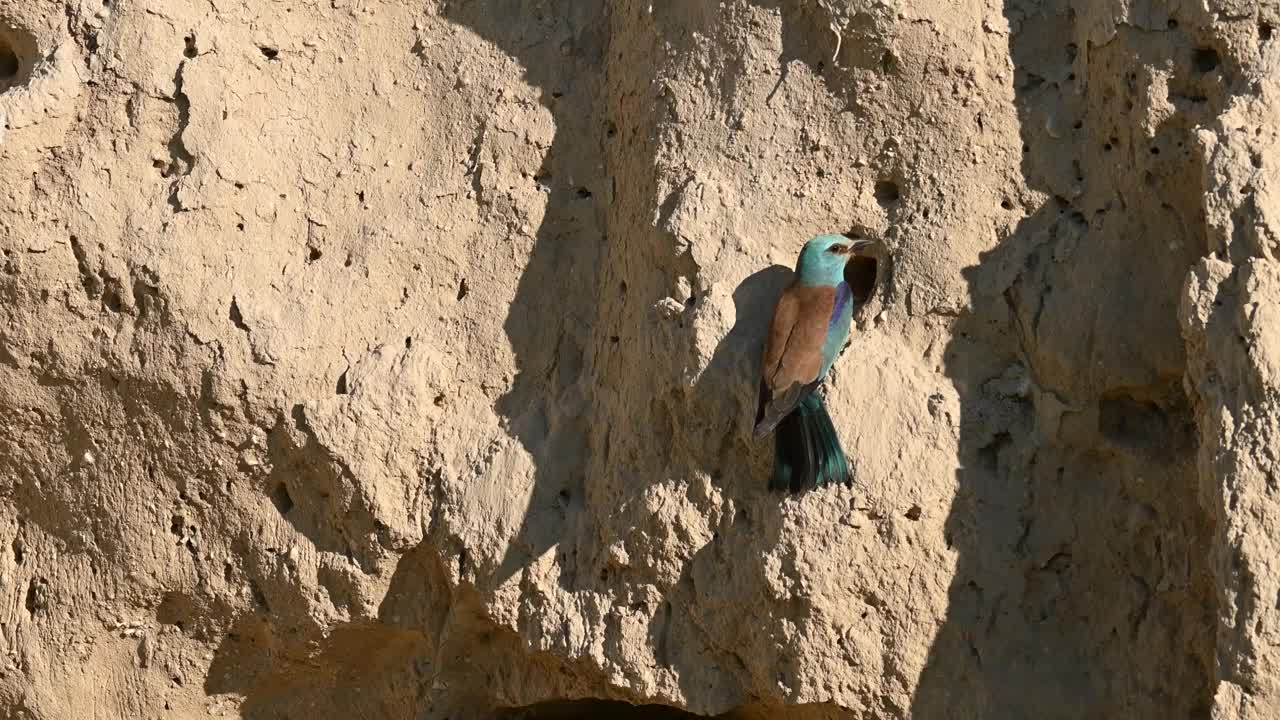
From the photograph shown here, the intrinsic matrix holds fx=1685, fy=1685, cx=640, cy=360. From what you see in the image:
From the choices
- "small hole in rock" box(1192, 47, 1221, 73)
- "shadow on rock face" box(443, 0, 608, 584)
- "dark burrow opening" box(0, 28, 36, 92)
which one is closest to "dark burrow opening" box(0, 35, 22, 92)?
"dark burrow opening" box(0, 28, 36, 92)

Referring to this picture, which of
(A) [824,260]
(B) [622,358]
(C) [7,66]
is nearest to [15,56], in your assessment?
(C) [7,66]

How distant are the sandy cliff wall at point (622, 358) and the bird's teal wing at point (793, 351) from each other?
Answer: 0.27 feet

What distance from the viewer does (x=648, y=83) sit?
3281 mm

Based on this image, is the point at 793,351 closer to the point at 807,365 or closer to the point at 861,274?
the point at 807,365

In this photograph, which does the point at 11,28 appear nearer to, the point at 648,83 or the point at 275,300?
the point at 275,300

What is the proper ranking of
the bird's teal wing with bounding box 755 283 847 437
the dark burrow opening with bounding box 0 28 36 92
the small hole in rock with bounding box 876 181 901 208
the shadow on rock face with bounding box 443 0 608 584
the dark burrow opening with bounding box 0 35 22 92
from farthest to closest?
the dark burrow opening with bounding box 0 35 22 92, the dark burrow opening with bounding box 0 28 36 92, the shadow on rock face with bounding box 443 0 608 584, the small hole in rock with bounding box 876 181 901 208, the bird's teal wing with bounding box 755 283 847 437

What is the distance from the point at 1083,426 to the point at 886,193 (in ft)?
1.84

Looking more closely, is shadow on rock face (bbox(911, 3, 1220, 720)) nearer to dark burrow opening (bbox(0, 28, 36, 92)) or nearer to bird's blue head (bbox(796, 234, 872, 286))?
bird's blue head (bbox(796, 234, 872, 286))

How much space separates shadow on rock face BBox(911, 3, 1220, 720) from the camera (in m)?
2.73

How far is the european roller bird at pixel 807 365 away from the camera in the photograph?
2852 millimetres

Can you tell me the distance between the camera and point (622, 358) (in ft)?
10.6

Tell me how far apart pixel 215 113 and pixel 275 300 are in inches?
17.1

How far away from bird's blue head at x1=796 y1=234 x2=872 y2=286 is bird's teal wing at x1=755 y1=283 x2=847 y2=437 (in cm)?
2

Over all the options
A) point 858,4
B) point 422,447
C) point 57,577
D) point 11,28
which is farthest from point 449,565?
point 11,28
